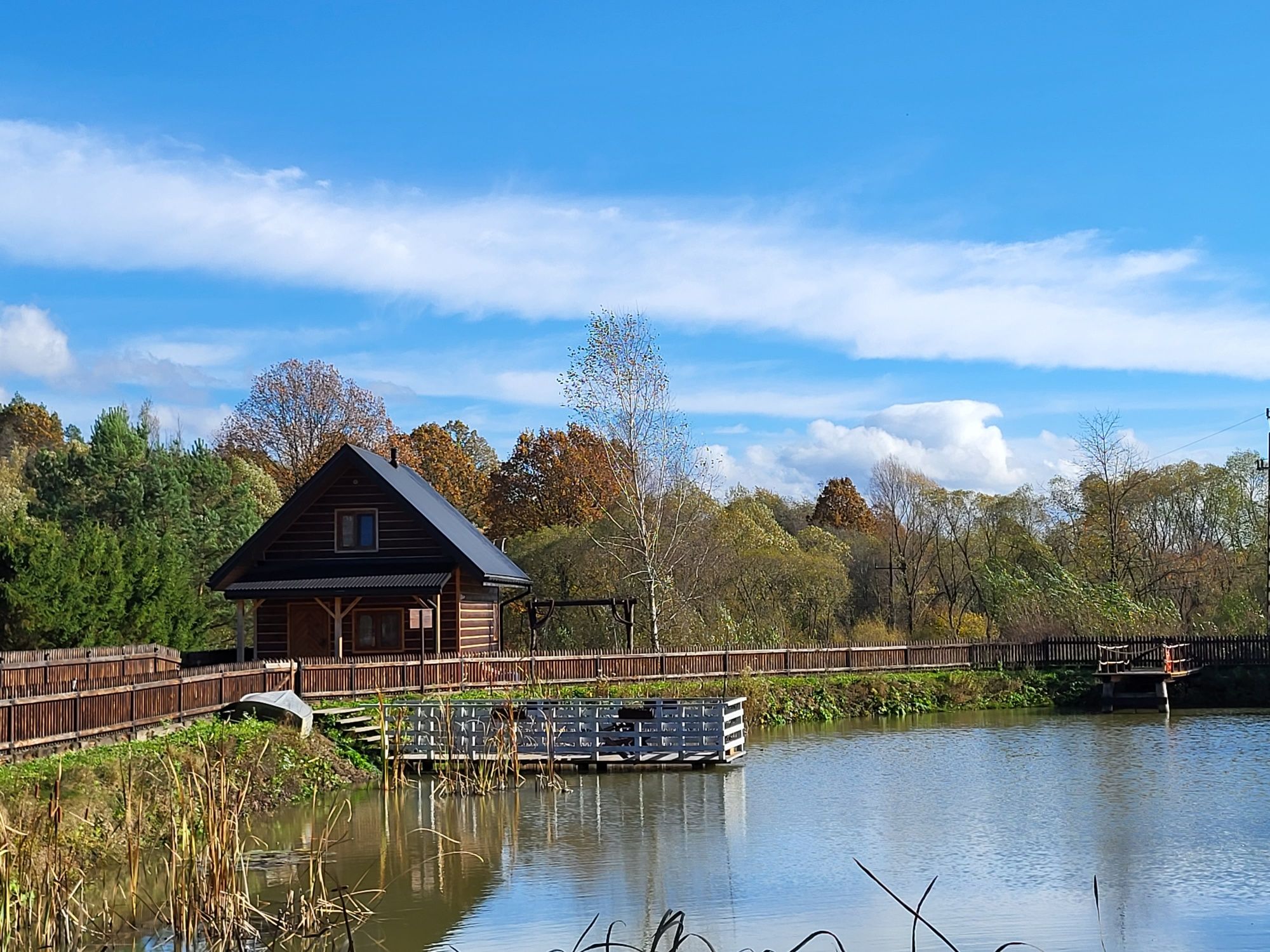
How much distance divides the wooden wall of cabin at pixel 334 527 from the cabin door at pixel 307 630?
4.52 ft

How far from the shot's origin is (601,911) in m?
12.3

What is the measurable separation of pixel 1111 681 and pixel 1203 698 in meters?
2.96

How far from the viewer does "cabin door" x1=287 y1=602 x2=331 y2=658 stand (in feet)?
110

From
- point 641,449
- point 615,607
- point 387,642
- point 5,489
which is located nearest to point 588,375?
point 641,449

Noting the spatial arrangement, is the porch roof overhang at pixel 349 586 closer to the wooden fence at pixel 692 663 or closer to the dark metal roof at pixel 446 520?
the dark metal roof at pixel 446 520

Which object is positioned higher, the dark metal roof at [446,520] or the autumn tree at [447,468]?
the autumn tree at [447,468]

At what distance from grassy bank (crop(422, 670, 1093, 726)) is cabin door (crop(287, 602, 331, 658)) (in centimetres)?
678

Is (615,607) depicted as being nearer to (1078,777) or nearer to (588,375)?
(588,375)

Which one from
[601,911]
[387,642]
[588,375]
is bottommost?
[601,911]

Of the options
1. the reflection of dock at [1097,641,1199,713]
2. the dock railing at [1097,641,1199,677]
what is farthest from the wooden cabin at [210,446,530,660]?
the dock railing at [1097,641,1199,677]

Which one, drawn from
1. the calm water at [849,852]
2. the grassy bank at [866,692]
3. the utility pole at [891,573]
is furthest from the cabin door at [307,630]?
the utility pole at [891,573]

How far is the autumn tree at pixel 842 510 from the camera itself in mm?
70750

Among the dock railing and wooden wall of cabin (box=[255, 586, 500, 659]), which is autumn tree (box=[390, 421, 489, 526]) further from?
the dock railing

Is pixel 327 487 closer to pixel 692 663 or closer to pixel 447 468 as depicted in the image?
pixel 692 663
